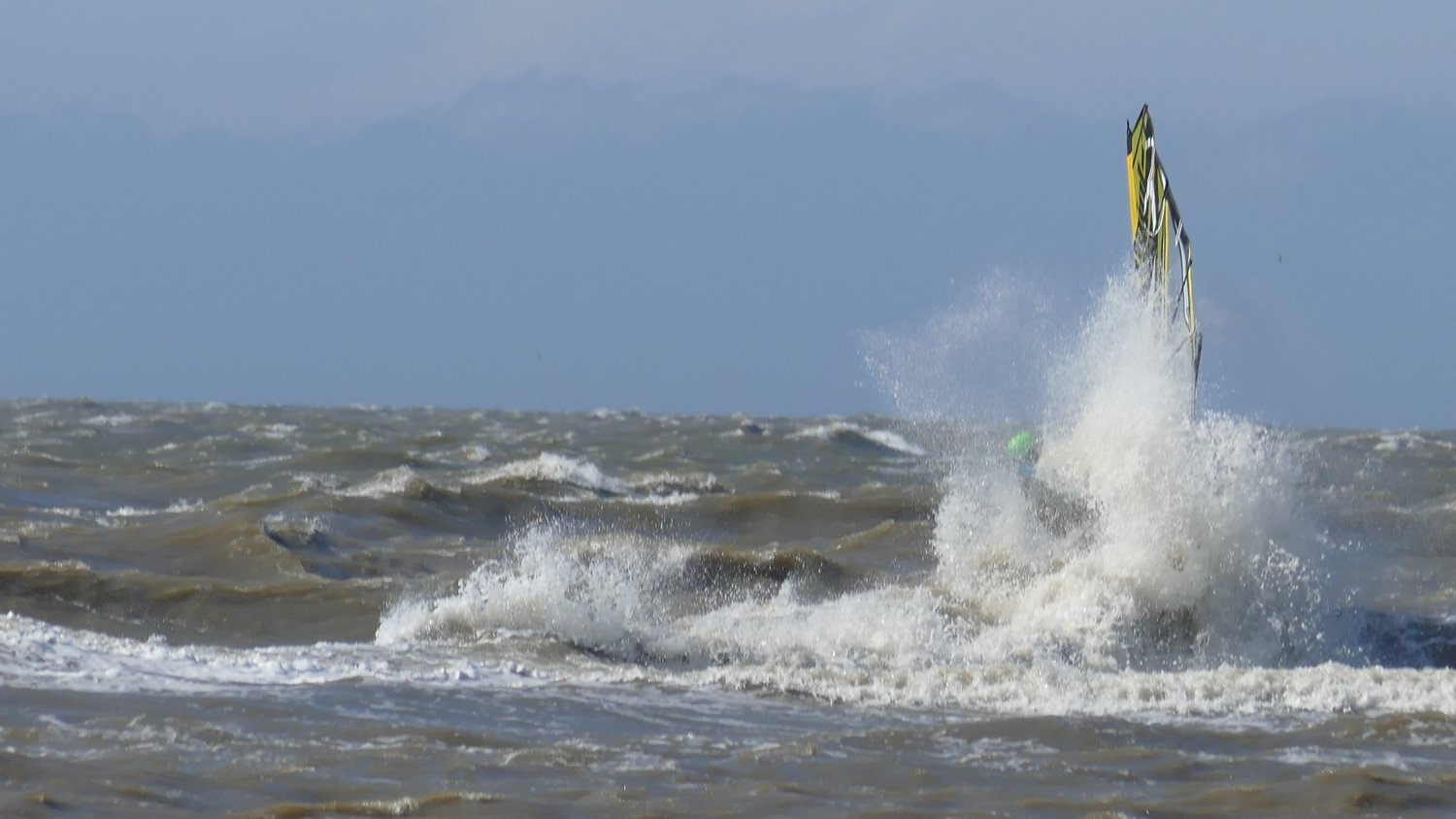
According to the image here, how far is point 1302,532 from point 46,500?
1321 cm

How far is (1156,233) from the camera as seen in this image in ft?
51.1

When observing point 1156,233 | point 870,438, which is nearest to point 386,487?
point 1156,233

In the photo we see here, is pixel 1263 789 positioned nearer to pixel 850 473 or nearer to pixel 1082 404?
pixel 1082 404

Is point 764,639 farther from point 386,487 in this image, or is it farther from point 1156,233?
point 386,487

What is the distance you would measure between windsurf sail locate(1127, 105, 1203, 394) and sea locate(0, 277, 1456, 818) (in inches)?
10.9

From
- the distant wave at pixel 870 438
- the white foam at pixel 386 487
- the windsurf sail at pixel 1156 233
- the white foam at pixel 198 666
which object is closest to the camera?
the white foam at pixel 198 666

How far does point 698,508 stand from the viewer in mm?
20828

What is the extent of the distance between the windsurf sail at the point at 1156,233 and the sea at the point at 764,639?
0.28 m

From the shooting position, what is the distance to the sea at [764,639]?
7.32 m

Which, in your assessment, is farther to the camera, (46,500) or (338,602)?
(46,500)

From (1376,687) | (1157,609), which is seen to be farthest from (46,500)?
(1376,687)

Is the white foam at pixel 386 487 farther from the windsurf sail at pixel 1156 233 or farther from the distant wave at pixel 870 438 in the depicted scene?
the distant wave at pixel 870 438

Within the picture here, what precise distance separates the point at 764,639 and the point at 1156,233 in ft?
19.7

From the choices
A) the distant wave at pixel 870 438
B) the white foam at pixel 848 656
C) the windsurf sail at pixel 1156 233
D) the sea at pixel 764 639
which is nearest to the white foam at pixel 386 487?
the sea at pixel 764 639
